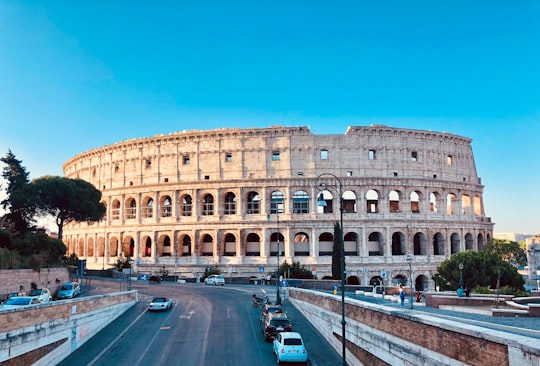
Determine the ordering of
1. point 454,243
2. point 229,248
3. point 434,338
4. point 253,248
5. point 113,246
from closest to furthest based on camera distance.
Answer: point 434,338 < point 253,248 < point 229,248 < point 454,243 < point 113,246

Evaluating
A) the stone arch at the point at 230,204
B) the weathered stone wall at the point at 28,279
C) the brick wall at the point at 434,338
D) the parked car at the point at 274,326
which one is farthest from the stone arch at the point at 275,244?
the brick wall at the point at 434,338

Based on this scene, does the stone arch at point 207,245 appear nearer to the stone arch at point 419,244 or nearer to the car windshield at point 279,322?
the stone arch at point 419,244

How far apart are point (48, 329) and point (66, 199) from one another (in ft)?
121

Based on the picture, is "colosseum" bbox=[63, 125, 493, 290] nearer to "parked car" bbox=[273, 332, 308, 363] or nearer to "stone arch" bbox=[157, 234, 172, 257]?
"stone arch" bbox=[157, 234, 172, 257]

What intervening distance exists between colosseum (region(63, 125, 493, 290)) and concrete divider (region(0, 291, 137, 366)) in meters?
35.5

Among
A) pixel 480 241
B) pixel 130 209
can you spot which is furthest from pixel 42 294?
pixel 480 241

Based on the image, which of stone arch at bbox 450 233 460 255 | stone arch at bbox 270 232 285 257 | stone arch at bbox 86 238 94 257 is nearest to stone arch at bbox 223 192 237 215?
stone arch at bbox 270 232 285 257

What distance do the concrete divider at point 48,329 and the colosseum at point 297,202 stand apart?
117ft

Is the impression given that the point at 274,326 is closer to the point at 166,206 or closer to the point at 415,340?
the point at 415,340

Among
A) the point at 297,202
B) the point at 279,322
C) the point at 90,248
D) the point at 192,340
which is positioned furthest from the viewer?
the point at 90,248

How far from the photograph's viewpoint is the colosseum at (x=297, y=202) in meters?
59.3

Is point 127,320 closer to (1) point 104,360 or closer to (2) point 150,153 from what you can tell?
(1) point 104,360

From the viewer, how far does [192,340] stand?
21969 millimetres

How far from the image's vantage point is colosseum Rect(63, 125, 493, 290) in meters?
59.3
